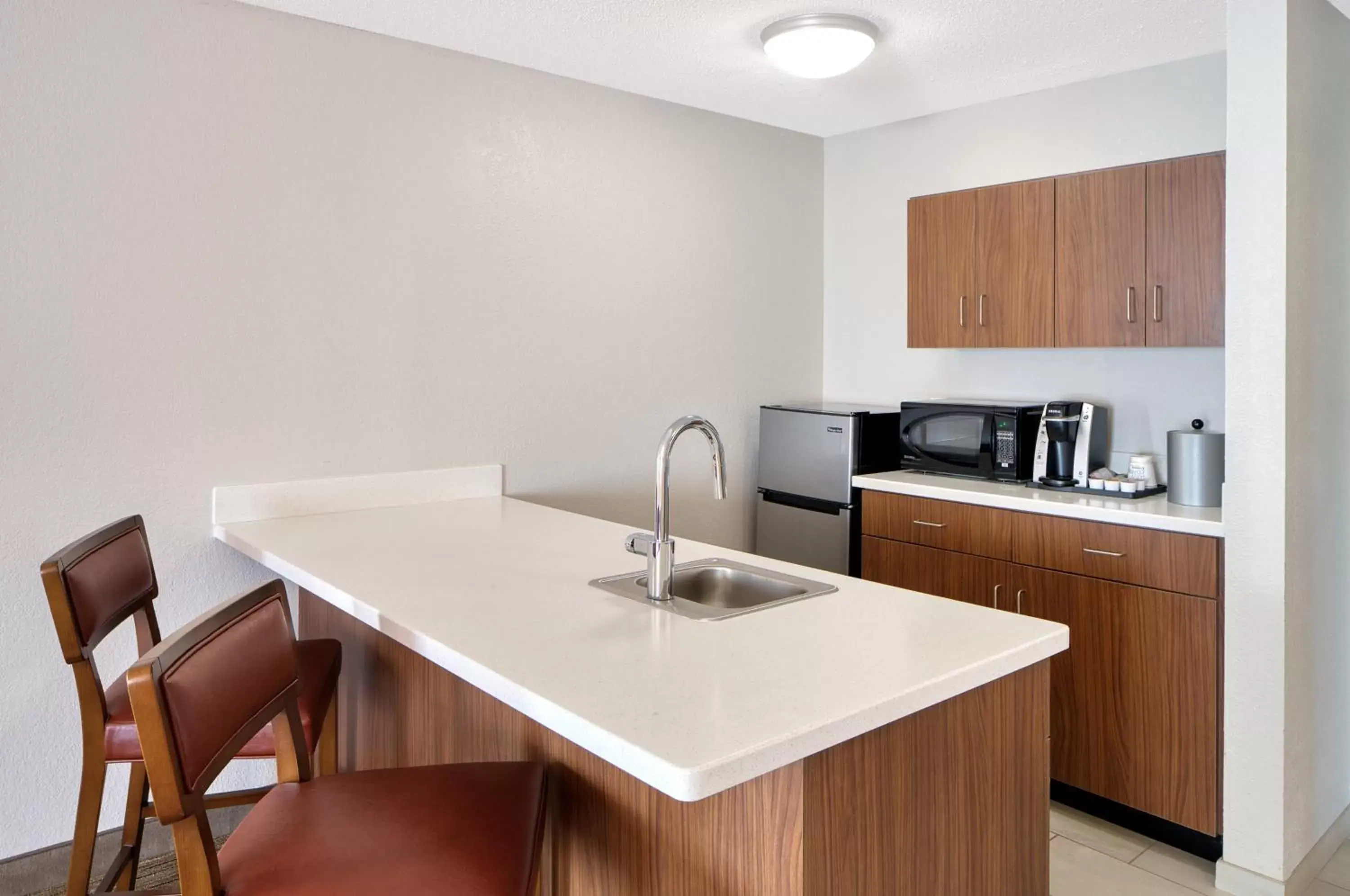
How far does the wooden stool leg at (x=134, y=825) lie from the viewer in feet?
6.51

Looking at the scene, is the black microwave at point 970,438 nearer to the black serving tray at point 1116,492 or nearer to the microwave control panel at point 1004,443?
the microwave control panel at point 1004,443

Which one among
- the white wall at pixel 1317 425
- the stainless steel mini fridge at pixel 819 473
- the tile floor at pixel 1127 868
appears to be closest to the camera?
the white wall at pixel 1317 425

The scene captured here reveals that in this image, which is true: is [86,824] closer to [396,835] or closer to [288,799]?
[288,799]

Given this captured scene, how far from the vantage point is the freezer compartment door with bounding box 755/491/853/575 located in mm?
3451

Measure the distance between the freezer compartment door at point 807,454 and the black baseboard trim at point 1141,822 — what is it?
1.18 meters

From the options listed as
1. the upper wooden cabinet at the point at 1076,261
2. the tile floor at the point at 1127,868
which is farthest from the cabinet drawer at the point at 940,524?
Result: the tile floor at the point at 1127,868

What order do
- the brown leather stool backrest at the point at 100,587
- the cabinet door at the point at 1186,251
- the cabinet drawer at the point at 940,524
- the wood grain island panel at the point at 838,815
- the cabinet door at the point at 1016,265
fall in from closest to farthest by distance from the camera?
1. the wood grain island panel at the point at 838,815
2. the brown leather stool backrest at the point at 100,587
3. the cabinet door at the point at 1186,251
4. the cabinet drawer at the point at 940,524
5. the cabinet door at the point at 1016,265

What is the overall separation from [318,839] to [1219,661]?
223cm

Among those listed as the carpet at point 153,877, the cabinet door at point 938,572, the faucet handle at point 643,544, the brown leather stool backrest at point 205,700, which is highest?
the faucet handle at point 643,544

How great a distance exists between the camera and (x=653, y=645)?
1.48 meters

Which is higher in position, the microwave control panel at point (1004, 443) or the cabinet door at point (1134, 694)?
the microwave control panel at point (1004, 443)

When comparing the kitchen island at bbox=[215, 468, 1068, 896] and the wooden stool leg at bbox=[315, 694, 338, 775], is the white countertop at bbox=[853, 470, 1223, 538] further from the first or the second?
the wooden stool leg at bbox=[315, 694, 338, 775]

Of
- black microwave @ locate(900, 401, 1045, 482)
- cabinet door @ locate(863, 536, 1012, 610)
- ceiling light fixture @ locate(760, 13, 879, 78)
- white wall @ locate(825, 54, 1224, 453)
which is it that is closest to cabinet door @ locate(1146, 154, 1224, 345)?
white wall @ locate(825, 54, 1224, 453)

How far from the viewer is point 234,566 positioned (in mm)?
2596
